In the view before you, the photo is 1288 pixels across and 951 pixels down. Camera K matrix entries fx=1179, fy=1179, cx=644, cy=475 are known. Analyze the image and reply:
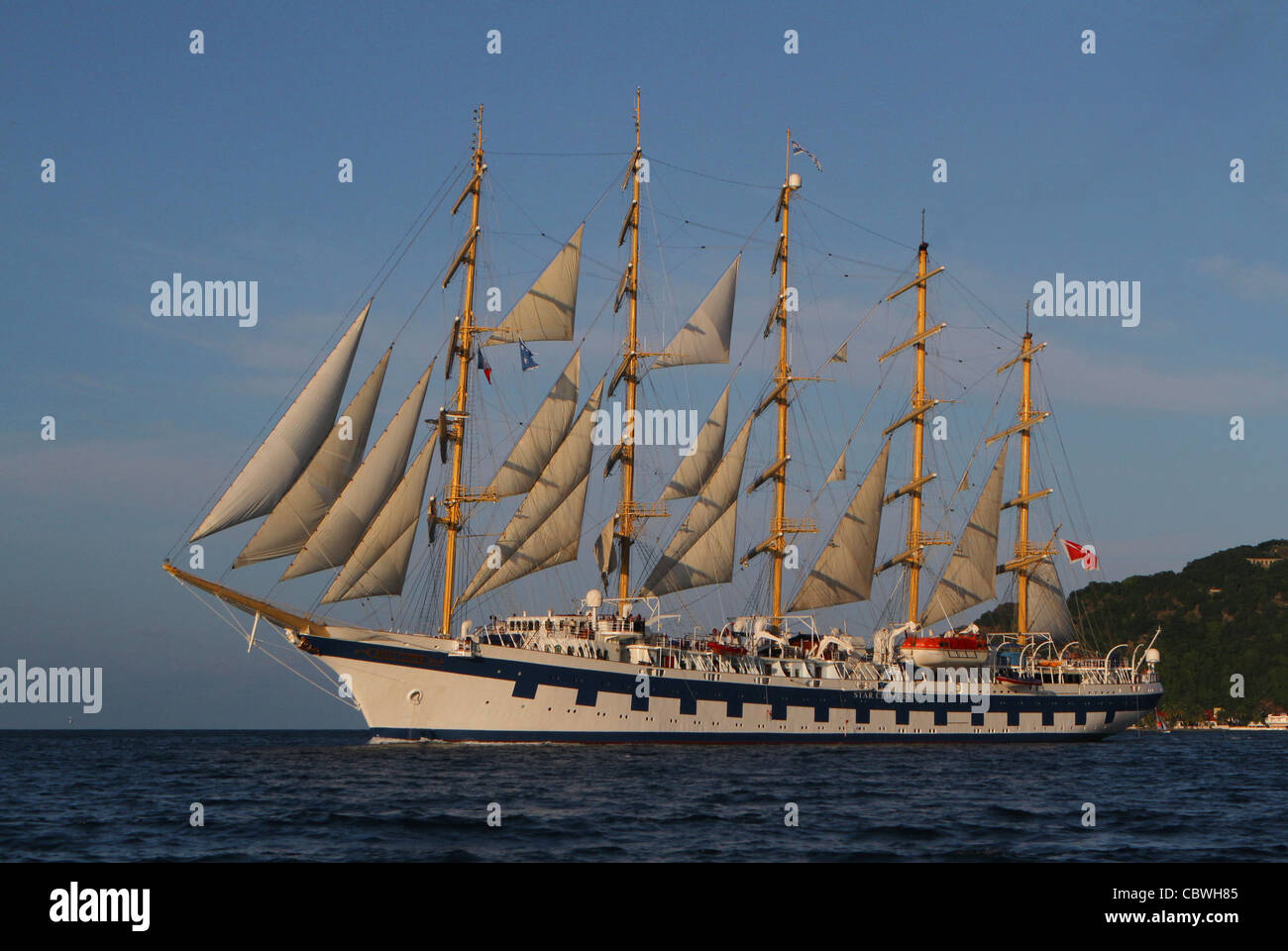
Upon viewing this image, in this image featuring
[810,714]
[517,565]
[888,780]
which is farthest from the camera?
[810,714]

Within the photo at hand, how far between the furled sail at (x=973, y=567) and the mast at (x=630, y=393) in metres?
19.0

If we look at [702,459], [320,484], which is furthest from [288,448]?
[702,459]

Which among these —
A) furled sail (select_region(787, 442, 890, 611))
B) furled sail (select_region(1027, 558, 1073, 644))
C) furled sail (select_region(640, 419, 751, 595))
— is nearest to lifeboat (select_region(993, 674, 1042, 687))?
furled sail (select_region(1027, 558, 1073, 644))

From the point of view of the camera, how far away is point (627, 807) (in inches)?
1100

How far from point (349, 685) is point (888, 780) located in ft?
73.9

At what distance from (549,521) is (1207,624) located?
129 metres

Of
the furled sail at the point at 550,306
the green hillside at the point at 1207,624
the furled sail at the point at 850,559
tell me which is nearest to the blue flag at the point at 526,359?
the furled sail at the point at 550,306

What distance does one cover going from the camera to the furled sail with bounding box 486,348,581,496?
171ft

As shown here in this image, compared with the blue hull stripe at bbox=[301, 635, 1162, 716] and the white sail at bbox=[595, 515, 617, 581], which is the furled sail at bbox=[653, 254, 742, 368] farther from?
the blue hull stripe at bbox=[301, 635, 1162, 716]

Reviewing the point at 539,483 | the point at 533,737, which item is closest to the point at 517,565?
the point at 539,483

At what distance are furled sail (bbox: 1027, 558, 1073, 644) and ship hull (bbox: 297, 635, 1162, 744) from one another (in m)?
13.6
